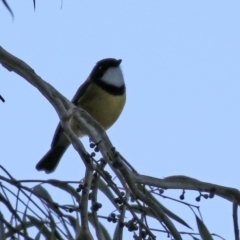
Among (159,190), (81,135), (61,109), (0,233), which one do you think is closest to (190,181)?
(159,190)

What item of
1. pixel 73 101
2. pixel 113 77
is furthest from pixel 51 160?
pixel 113 77

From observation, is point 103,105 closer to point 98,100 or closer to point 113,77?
point 98,100

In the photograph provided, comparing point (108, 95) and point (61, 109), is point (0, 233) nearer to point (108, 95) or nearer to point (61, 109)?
point (61, 109)

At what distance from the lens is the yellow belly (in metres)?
3.83

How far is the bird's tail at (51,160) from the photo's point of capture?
4.01m

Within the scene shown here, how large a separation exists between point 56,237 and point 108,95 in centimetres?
216

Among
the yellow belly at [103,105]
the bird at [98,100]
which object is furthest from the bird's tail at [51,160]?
the yellow belly at [103,105]

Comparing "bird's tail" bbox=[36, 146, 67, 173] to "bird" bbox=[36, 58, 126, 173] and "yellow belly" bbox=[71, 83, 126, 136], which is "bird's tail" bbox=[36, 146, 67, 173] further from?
"yellow belly" bbox=[71, 83, 126, 136]

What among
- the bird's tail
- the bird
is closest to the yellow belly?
the bird

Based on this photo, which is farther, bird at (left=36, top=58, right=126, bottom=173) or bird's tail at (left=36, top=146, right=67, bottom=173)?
bird's tail at (left=36, top=146, right=67, bottom=173)

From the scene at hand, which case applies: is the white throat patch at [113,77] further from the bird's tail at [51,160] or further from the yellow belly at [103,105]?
the bird's tail at [51,160]

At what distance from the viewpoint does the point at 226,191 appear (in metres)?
1.63

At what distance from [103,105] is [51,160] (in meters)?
0.52

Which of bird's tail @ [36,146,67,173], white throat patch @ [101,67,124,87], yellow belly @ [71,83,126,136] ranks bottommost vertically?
bird's tail @ [36,146,67,173]
